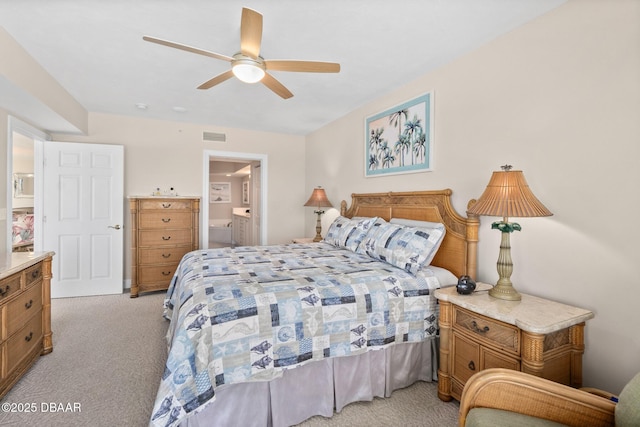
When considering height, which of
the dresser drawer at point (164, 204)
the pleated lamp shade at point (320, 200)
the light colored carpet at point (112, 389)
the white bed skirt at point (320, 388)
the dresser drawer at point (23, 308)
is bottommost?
the light colored carpet at point (112, 389)

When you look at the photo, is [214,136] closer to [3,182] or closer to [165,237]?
[165,237]

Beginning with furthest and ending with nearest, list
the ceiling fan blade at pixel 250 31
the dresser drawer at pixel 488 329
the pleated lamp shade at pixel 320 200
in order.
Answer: the pleated lamp shade at pixel 320 200 < the ceiling fan blade at pixel 250 31 < the dresser drawer at pixel 488 329

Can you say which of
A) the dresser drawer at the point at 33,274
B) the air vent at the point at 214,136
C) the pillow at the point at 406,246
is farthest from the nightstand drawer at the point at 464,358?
the air vent at the point at 214,136

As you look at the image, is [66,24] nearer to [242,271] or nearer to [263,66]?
[263,66]

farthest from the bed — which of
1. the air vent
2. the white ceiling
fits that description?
the air vent

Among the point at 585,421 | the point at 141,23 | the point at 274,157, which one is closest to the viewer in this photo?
the point at 585,421

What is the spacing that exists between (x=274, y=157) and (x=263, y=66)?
3204 mm

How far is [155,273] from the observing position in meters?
4.21

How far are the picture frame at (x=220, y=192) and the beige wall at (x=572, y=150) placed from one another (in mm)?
8445

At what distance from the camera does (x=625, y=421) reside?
99cm

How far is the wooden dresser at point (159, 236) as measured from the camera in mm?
4113

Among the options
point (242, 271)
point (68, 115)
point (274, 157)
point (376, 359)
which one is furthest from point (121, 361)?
point (274, 157)

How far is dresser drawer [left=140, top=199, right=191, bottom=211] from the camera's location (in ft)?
13.7

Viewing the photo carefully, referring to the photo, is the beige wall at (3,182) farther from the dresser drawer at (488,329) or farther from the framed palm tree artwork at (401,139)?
the dresser drawer at (488,329)
